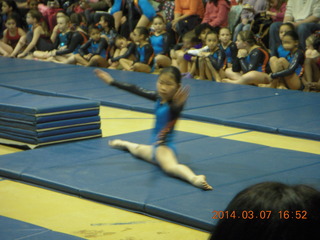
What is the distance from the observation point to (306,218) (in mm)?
1078

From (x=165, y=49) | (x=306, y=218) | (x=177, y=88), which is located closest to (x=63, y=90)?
(x=165, y=49)

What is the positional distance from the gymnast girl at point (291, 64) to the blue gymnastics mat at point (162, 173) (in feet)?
9.87

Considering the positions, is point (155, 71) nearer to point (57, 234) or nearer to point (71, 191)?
point (71, 191)

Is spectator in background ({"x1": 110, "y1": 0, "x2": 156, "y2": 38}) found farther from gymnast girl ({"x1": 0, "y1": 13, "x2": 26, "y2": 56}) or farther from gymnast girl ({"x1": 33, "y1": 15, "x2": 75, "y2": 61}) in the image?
gymnast girl ({"x1": 0, "y1": 13, "x2": 26, "y2": 56})

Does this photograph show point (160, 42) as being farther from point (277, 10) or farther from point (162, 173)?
point (162, 173)

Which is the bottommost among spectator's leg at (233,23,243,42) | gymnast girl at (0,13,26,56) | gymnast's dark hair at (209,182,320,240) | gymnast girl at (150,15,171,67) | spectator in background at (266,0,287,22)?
gymnast girl at (0,13,26,56)

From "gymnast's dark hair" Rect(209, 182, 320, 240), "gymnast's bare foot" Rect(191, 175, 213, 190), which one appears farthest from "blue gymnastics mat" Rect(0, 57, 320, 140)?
"gymnast's dark hair" Rect(209, 182, 320, 240)

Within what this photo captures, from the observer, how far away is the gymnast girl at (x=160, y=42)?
9.84m

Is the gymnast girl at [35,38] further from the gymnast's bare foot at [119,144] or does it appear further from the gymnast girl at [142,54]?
the gymnast's bare foot at [119,144]

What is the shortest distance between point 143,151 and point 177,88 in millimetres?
605

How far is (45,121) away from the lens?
16.8 feet

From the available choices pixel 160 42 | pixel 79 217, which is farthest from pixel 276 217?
pixel 160 42

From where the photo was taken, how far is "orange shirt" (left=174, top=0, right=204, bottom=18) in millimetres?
10172

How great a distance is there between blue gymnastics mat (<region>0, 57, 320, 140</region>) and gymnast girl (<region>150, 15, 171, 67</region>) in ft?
2.41
